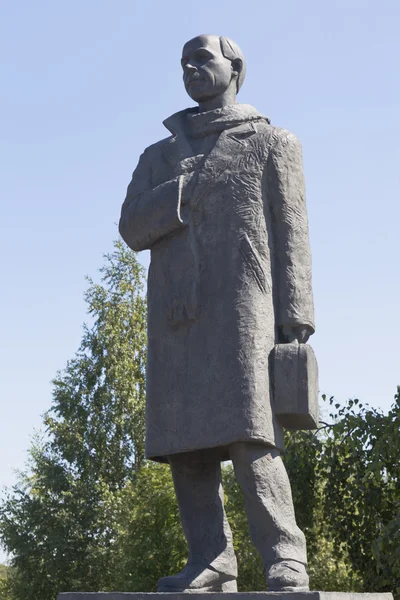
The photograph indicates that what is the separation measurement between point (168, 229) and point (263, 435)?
1.24 m

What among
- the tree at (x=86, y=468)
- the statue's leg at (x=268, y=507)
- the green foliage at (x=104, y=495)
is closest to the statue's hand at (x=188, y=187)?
the statue's leg at (x=268, y=507)

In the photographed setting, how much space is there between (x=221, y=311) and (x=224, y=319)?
0.05 m

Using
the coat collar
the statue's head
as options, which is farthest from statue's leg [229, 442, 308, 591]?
the statue's head

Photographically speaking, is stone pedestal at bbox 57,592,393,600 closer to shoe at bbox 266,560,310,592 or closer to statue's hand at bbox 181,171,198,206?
shoe at bbox 266,560,310,592

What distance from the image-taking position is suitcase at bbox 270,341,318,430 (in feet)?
16.7

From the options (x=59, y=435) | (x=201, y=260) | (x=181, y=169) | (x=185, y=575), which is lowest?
(x=185, y=575)

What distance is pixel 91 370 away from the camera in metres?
34.1

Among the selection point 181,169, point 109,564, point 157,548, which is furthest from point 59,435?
point 181,169

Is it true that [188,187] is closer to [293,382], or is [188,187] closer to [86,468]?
[293,382]

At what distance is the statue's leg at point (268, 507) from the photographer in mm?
4918

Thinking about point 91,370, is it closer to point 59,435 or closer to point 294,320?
point 59,435

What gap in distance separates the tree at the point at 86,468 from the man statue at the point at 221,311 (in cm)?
2581

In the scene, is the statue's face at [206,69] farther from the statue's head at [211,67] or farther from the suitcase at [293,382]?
the suitcase at [293,382]

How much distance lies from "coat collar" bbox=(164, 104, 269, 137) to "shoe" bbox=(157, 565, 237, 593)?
2.35 m
